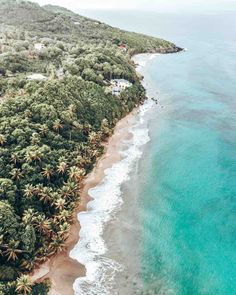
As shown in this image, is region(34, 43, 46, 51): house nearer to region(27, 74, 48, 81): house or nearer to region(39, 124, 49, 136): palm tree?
region(27, 74, 48, 81): house

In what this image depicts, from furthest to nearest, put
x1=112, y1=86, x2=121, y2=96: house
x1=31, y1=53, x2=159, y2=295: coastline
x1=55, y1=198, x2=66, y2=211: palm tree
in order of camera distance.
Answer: x1=112, y1=86, x2=121, y2=96: house < x1=55, y1=198, x2=66, y2=211: palm tree < x1=31, y1=53, x2=159, y2=295: coastline

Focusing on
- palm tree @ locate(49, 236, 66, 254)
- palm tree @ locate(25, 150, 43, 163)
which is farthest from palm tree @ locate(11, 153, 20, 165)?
palm tree @ locate(49, 236, 66, 254)

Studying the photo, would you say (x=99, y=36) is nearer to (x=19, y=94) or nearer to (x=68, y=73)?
(x=68, y=73)

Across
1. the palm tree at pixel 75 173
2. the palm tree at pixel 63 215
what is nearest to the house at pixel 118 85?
the palm tree at pixel 75 173

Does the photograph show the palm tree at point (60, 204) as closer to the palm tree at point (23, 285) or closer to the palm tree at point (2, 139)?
the palm tree at point (23, 285)

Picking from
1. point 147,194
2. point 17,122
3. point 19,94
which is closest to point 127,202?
point 147,194

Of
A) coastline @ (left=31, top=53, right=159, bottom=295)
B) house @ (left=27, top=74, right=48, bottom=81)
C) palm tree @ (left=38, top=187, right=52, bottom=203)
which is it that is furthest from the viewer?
house @ (left=27, top=74, right=48, bottom=81)
